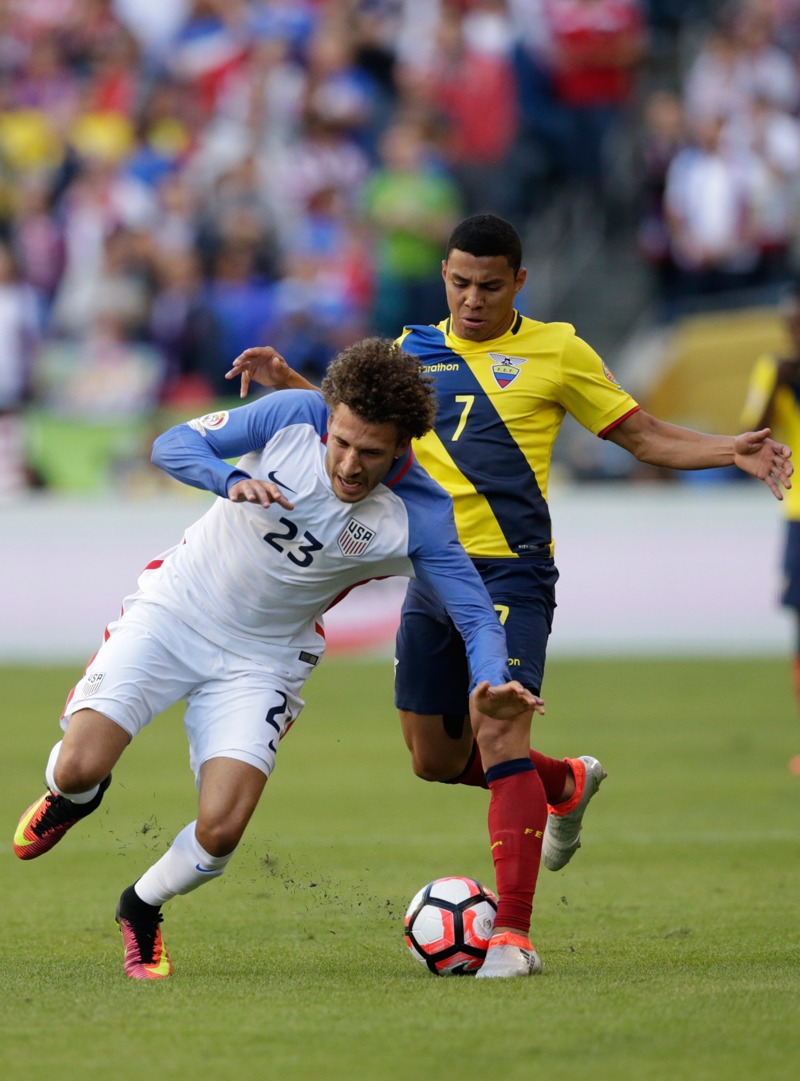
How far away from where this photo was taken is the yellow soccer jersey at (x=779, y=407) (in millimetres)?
10102

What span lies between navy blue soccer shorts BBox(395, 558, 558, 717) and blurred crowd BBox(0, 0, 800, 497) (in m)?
9.09

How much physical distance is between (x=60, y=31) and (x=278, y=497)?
1450 cm

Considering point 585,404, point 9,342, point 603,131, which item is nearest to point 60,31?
point 9,342

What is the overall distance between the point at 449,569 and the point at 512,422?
86 cm

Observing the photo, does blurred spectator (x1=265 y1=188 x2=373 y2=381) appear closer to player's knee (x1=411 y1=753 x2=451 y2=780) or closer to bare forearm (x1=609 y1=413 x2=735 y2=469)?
player's knee (x1=411 y1=753 x2=451 y2=780)

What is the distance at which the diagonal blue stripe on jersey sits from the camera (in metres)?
6.12

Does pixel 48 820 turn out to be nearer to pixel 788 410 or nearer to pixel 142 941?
pixel 142 941

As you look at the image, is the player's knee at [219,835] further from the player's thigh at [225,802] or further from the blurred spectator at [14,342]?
the blurred spectator at [14,342]

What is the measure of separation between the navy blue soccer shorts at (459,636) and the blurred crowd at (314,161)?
9.09 meters

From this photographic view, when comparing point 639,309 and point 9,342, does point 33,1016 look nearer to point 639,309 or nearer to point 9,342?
point 9,342

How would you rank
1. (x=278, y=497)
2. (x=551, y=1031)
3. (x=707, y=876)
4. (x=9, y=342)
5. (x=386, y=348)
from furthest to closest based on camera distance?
(x=9, y=342)
(x=707, y=876)
(x=386, y=348)
(x=278, y=497)
(x=551, y=1031)

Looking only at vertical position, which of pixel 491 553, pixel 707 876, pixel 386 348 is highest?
pixel 386 348

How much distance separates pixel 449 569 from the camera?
5492 mm

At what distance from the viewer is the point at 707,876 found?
731 centimetres
